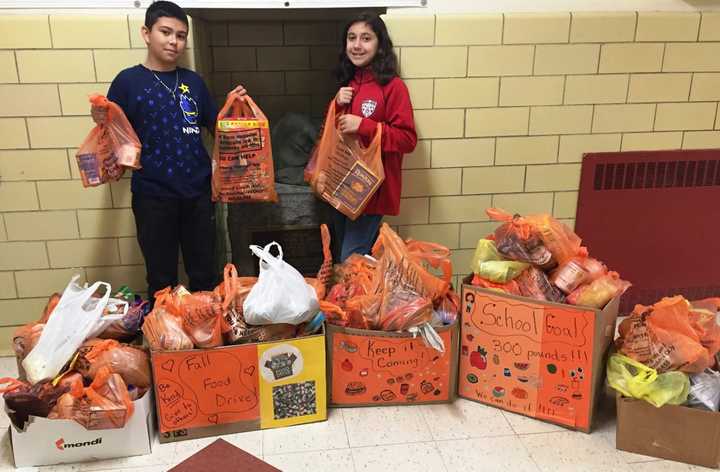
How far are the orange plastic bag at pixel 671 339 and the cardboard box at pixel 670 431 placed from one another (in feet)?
0.44

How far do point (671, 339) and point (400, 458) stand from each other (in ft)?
3.13

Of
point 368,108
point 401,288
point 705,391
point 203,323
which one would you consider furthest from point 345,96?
point 705,391

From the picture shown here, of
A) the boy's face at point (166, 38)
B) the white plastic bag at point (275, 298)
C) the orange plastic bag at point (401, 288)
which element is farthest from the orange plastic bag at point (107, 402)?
the boy's face at point (166, 38)

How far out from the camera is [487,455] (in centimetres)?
208

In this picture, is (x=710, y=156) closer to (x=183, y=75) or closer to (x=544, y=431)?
(x=544, y=431)

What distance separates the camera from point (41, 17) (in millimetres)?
2342

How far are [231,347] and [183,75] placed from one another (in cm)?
106

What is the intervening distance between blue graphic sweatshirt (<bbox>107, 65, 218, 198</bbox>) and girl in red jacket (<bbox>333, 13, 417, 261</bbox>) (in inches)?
21.9

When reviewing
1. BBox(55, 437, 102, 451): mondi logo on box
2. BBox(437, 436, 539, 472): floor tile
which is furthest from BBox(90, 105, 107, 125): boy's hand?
BBox(437, 436, 539, 472): floor tile

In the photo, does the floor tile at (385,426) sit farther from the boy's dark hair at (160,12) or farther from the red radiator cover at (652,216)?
the boy's dark hair at (160,12)

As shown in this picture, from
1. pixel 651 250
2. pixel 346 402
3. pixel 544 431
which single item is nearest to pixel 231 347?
pixel 346 402

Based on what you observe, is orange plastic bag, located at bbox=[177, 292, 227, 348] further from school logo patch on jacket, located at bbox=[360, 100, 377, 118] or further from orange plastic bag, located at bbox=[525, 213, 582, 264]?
orange plastic bag, located at bbox=[525, 213, 582, 264]

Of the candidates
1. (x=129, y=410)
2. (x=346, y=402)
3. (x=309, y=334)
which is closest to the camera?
(x=129, y=410)

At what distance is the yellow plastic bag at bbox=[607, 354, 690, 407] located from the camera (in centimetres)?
196
